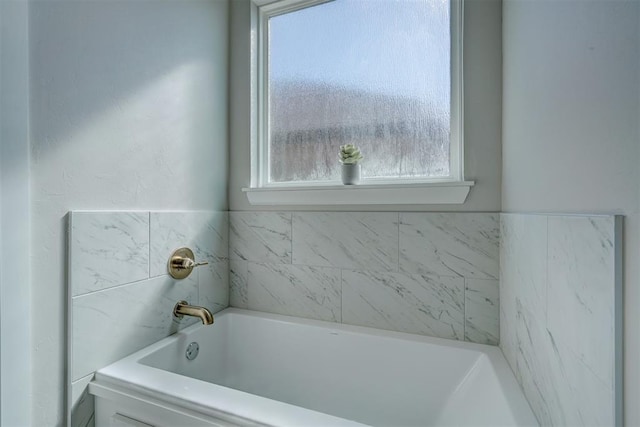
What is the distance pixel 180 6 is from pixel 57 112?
791 mm

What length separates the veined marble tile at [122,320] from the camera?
1056mm

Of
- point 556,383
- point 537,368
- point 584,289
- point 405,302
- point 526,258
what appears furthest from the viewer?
point 405,302

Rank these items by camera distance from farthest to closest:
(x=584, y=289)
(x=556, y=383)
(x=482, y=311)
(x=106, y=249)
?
(x=482, y=311)
(x=106, y=249)
(x=556, y=383)
(x=584, y=289)

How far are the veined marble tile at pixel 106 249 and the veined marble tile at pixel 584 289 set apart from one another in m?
1.32

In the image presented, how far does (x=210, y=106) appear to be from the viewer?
1.68 metres

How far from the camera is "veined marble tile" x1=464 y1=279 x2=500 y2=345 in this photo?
1316mm

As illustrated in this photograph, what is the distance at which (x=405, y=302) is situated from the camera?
1442 millimetres

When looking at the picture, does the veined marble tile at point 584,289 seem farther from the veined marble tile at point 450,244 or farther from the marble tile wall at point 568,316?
the veined marble tile at point 450,244

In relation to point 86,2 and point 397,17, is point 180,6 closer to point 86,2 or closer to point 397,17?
point 86,2

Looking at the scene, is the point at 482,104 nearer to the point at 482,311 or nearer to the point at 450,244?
the point at 450,244

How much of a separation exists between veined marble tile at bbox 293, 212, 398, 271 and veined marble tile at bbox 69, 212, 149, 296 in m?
0.68

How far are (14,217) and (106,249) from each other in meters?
0.29

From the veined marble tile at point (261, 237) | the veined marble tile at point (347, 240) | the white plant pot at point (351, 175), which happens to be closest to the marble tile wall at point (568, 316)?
the veined marble tile at point (347, 240)

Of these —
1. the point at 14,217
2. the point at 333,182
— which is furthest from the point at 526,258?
the point at 14,217
